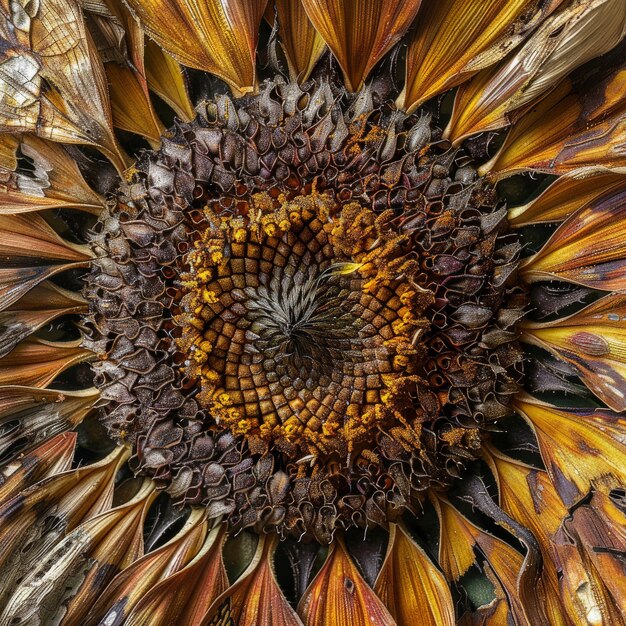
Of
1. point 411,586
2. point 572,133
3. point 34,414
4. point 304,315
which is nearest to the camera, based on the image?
point 572,133

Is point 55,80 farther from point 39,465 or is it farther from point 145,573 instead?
point 145,573

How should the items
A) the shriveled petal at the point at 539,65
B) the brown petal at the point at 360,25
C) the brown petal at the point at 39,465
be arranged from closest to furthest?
the shriveled petal at the point at 539,65 → the brown petal at the point at 360,25 → the brown petal at the point at 39,465

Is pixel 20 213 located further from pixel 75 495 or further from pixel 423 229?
pixel 423 229

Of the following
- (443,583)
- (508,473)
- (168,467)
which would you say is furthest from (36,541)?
(508,473)

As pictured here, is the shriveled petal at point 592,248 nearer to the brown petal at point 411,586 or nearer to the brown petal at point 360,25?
the brown petal at point 360,25

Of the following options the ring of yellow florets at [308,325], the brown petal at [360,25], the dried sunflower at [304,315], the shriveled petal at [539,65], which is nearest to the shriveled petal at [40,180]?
the dried sunflower at [304,315]

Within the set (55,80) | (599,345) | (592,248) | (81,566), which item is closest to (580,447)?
(599,345)
